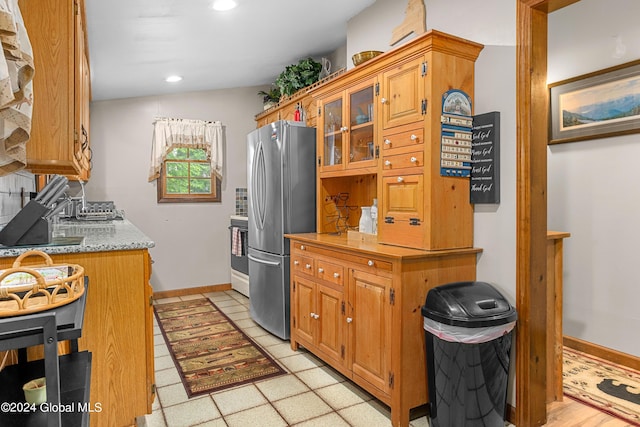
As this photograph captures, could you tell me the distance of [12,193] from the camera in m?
2.43

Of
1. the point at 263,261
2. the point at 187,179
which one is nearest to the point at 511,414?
the point at 263,261

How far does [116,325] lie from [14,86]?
4.56 ft

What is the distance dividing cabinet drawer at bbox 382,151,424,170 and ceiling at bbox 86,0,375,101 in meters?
1.52

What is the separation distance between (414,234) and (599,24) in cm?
223

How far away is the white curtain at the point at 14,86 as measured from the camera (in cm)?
83

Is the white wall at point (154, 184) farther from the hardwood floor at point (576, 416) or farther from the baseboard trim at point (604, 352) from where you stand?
the hardwood floor at point (576, 416)

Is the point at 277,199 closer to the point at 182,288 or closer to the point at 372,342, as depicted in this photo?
the point at 372,342

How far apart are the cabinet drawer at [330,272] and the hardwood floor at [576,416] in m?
1.40

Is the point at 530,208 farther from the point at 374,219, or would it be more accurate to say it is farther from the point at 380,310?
the point at 374,219

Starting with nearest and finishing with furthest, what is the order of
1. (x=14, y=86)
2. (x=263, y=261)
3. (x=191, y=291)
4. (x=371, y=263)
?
(x=14, y=86) < (x=371, y=263) < (x=263, y=261) < (x=191, y=291)

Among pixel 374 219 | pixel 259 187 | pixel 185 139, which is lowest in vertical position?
pixel 374 219

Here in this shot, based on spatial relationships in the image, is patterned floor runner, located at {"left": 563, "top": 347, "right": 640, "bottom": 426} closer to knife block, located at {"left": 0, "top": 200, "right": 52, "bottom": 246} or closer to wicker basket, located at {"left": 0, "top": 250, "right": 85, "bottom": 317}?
wicker basket, located at {"left": 0, "top": 250, "right": 85, "bottom": 317}

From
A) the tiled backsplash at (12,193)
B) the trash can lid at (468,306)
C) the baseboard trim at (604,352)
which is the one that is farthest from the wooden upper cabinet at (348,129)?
the baseboard trim at (604,352)

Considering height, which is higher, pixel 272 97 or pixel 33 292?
pixel 272 97
